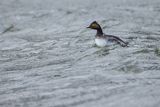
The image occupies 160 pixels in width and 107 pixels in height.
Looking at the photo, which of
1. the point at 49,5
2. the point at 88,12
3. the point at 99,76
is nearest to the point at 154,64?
the point at 99,76

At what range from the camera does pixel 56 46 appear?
17266 mm

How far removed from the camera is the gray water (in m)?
12.4

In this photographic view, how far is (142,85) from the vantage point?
1277 cm

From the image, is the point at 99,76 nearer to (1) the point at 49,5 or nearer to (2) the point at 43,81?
(2) the point at 43,81

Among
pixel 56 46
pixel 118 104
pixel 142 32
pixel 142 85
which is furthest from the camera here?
pixel 142 32

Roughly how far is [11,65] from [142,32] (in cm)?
451

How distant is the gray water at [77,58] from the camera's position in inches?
490

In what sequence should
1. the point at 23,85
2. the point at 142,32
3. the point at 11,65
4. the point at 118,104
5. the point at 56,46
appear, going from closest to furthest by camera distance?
1. the point at 118,104
2. the point at 23,85
3. the point at 11,65
4. the point at 56,46
5. the point at 142,32

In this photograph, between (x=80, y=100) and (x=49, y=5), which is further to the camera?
(x=49, y=5)

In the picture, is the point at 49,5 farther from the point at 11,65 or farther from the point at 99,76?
the point at 99,76

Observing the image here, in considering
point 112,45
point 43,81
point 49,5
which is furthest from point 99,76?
point 49,5

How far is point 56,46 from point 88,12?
5.78 m

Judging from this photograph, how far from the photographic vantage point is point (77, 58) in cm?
1554

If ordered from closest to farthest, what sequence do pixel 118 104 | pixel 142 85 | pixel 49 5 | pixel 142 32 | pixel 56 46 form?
pixel 118 104
pixel 142 85
pixel 56 46
pixel 142 32
pixel 49 5
